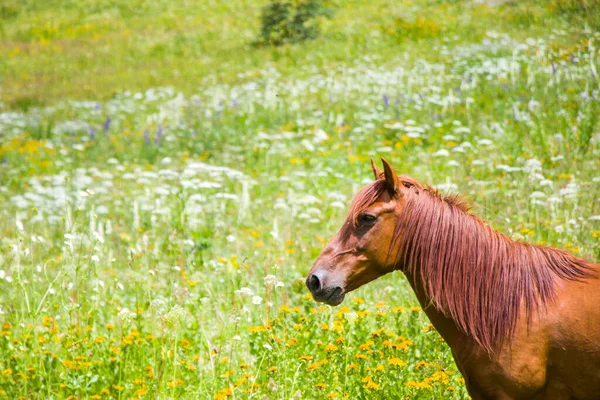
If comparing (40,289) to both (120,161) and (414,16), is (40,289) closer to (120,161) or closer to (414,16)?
(120,161)

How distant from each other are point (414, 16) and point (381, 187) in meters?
16.8

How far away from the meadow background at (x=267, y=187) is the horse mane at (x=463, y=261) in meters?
0.71

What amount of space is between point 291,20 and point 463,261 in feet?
53.5

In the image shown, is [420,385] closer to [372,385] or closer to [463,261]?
[372,385]

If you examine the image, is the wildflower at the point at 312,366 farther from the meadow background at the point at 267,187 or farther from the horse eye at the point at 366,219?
the horse eye at the point at 366,219

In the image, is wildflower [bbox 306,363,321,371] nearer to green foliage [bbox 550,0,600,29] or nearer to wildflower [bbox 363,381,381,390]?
wildflower [bbox 363,381,381,390]

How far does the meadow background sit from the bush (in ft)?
1.74

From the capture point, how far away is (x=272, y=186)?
8.71m

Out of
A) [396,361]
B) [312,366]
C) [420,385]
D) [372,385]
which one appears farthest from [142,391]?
[420,385]

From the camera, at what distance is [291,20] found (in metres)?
18.5

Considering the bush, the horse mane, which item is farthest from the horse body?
the bush

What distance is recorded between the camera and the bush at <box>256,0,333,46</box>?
17.6 m

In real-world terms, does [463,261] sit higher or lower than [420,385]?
higher

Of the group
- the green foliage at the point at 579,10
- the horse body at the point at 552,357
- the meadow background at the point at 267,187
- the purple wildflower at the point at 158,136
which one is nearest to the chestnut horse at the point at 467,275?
the horse body at the point at 552,357
